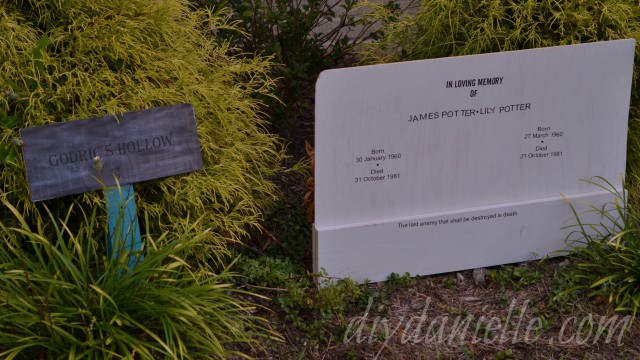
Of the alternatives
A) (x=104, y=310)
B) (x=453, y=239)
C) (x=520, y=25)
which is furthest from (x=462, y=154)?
(x=104, y=310)

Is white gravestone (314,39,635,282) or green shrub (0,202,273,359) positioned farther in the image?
white gravestone (314,39,635,282)

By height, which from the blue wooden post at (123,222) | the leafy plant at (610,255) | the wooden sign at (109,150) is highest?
the wooden sign at (109,150)

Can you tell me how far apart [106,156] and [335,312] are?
4.06 ft

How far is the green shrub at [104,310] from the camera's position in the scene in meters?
3.06

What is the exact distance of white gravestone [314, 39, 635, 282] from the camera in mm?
3816

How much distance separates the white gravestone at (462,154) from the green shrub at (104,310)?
805 mm

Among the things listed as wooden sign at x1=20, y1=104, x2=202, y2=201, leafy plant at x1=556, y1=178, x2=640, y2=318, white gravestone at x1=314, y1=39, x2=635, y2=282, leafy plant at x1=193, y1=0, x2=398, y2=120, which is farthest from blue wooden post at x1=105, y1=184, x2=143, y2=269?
leafy plant at x1=556, y1=178, x2=640, y2=318

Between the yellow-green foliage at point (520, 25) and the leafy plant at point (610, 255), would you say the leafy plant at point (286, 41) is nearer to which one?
the yellow-green foliage at point (520, 25)

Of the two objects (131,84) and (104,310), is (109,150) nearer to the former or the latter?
(131,84)

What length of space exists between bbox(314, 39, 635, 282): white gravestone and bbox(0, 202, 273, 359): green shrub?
81 cm

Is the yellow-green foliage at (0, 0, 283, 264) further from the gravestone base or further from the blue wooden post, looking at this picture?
the gravestone base

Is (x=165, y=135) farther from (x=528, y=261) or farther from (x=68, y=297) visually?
(x=528, y=261)

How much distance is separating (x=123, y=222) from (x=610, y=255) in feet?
7.46

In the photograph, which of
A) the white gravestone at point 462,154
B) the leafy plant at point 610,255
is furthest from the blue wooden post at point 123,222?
the leafy plant at point 610,255
